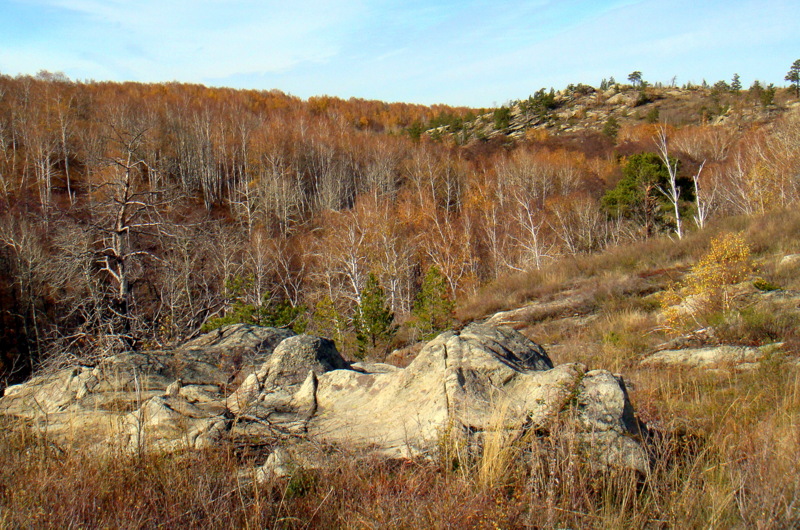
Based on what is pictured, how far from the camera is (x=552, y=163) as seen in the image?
54781 millimetres

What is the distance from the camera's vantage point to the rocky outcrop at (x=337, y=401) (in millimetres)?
3246

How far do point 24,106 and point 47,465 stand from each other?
69.3 meters

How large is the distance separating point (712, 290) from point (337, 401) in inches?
245

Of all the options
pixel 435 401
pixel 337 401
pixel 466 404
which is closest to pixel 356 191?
pixel 337 401

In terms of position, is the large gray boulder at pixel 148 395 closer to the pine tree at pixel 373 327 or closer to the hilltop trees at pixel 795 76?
the pine tree at pixel 373 327

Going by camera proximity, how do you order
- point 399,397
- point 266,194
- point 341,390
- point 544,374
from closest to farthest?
point 544,374, point 399,397, point 341,390, point 266,194

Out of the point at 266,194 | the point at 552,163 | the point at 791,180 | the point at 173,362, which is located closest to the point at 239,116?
the point at 266,194

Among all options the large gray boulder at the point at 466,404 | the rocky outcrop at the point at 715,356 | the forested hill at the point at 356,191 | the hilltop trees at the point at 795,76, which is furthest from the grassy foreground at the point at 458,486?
the hilltop trees at the point at 795,76

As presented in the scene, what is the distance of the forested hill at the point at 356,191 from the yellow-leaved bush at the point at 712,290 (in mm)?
5812

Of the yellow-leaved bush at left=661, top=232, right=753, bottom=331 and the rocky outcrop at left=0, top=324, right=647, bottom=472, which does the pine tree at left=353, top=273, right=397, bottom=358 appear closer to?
the yellow-leaved bush at left=661, top=232, right=753, bottom=331

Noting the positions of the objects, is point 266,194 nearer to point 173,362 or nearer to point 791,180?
point 791,180

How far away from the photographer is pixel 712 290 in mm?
7844

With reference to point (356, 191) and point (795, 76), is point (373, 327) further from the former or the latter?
point (795, 76)

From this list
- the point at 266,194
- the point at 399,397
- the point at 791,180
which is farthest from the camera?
the point at 266,194
